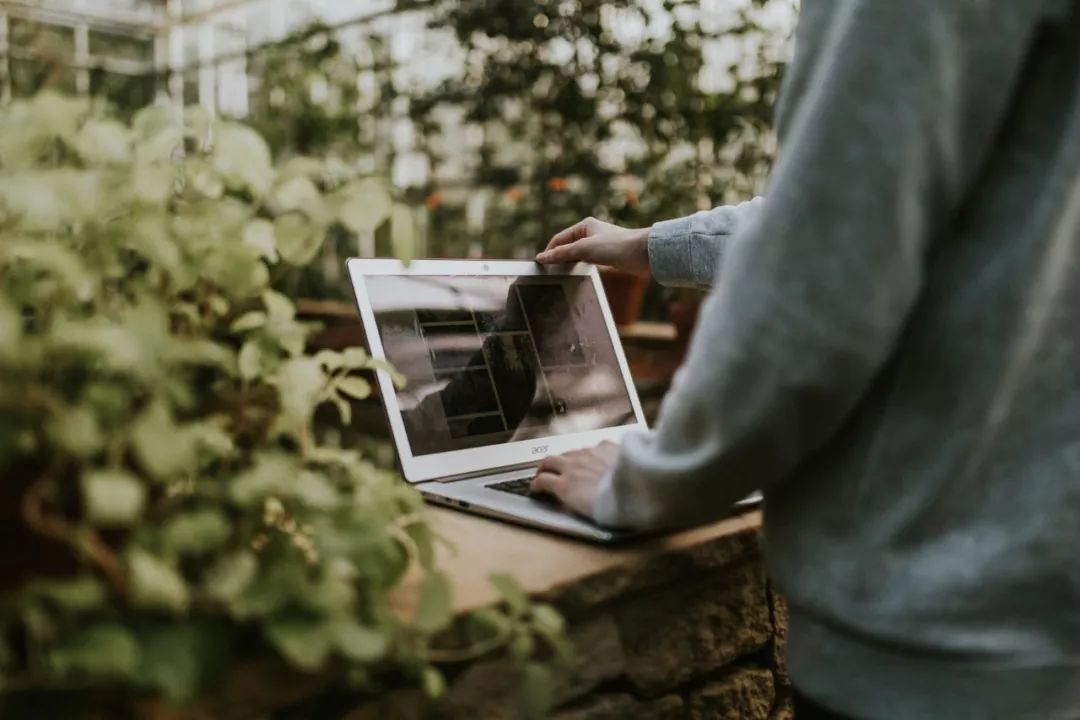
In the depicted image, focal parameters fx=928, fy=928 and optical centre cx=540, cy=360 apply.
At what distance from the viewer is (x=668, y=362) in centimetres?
252

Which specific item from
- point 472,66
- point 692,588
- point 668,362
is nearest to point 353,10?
point 472,66

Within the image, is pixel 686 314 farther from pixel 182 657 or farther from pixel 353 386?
pixel 182 657

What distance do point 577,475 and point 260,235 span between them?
0.41m

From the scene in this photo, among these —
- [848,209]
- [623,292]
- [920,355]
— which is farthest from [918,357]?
[623,292]

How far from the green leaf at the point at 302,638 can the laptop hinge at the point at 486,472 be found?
57 cm

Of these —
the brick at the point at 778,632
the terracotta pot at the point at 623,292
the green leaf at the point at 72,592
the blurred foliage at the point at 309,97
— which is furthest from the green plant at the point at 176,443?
the blurred foliage at the point at 309,97

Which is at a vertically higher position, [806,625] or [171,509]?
[171,509]

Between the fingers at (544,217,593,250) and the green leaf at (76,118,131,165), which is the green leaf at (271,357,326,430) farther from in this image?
the fingers at (544,217,593,250)

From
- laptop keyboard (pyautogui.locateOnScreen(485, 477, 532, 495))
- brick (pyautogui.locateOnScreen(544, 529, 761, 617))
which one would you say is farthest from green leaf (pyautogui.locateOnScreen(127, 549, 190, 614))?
laptop keyboard (pyautogui.locateOnScreen(485, 477, 532, 495))

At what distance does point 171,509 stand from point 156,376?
9 cm

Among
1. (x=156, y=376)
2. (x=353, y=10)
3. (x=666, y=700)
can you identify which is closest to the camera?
(x=156, y=376)

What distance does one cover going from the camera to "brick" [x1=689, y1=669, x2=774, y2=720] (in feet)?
2.99

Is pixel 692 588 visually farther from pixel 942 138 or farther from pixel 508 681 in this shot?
pixel 942 138

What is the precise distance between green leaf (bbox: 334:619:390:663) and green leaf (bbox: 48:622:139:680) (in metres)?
0.10
